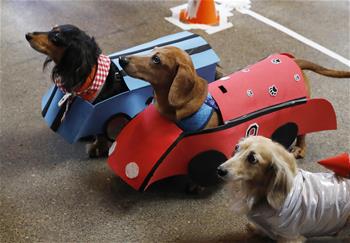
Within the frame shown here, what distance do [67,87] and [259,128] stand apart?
0.66 meters

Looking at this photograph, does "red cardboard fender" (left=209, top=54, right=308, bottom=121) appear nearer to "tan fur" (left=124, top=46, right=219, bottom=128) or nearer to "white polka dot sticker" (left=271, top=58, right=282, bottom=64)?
"white polka dot sticker" (left=271, top=58, right=282, bottom=64)

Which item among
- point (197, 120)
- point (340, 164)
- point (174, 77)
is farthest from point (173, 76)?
point (340, 164)

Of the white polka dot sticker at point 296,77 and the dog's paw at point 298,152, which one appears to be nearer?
the white polka dot sticker at point 296,77

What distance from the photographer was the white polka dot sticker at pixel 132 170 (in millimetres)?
1573

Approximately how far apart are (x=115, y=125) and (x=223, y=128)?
16.8 inches

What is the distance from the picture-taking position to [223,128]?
1.58 m

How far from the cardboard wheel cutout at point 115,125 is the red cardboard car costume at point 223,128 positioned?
12cm

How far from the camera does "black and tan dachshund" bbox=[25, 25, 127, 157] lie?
5.36ft

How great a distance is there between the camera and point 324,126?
1.78 metres

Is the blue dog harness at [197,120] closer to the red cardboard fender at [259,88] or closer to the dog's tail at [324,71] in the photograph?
the red cardboard fender at [259,88]

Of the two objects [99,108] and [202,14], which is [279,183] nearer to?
[99,108]

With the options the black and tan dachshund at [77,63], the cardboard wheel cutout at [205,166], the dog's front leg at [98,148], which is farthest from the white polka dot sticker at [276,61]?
the dog's front leg at [98,148]

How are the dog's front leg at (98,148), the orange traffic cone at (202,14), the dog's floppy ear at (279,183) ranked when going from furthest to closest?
1. the orange traffic cone at (202,14)
2. the dog's front leg at (98,148)
3. the dog's floppy ear at (279,183)

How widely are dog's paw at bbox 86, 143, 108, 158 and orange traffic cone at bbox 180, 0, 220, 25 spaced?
1123 mm
